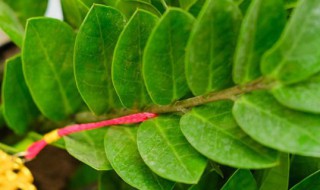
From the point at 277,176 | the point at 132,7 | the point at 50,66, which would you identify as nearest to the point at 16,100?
the point at 50,66

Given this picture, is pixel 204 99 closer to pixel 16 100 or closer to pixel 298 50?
pixel 298 50

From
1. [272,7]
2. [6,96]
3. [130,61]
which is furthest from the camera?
[6,96]

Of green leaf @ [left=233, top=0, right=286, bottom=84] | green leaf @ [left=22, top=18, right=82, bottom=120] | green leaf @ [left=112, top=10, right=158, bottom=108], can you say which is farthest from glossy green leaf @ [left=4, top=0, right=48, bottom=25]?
green leaf @ [left=233, top=0, right=286, bottom=84]

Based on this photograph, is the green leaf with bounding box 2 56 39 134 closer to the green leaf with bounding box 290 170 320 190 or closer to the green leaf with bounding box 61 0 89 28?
the green leaf with bounding box 61 0 89 28

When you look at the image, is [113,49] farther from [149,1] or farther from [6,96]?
[6,96]

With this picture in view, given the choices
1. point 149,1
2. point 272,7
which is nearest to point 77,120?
point 149,1

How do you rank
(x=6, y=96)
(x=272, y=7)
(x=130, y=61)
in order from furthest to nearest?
(x=6, y=96)
(x=130, y=61)
(x=272, y=7)

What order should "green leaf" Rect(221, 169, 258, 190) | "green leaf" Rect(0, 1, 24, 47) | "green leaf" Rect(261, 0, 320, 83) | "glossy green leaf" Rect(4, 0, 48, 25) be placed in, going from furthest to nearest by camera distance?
"glossy green leaf" Rect(4, 0, 48, 25) < "green leaf" Rect(0, 1, 24, 47) < "green leaf" Rect(221, 169, 258, 190) < "green leaf" Rect(261, 0, 320, 83)
